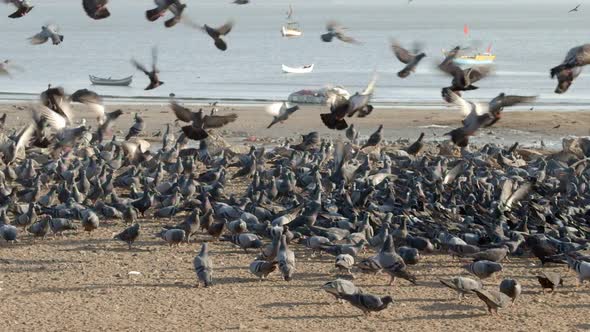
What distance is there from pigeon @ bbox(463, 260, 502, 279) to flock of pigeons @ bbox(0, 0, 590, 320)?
20 mm

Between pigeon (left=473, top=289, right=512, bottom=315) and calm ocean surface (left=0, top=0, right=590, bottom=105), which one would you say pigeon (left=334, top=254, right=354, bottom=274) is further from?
calm ocean surface (left=0, top=0, right=590, bottom=105)

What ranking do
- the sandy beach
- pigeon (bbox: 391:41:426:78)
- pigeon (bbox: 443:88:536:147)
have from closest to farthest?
pigeon (bbox: 443:88:536:147)
pigeon (bbox: 391:41:426:78)
the sandy beach

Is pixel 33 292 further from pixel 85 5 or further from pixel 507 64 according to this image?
pixel 507 64

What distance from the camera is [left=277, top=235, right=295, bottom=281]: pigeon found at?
14227mm

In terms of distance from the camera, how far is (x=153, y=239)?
677 inches

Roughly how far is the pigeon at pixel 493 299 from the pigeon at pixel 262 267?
2.81 metres

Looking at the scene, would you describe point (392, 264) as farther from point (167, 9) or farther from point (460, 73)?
point (167, 9)

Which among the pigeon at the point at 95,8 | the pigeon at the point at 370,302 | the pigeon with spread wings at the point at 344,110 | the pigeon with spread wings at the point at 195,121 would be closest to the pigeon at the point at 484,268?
the pigeon at the point at 370,302

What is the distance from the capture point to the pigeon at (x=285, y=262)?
46.7 feet

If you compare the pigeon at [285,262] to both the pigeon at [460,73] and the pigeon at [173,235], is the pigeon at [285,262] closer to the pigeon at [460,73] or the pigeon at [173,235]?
the pigeon at [173,235]

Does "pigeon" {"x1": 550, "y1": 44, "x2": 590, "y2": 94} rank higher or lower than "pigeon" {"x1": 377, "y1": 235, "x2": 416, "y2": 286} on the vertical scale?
higher

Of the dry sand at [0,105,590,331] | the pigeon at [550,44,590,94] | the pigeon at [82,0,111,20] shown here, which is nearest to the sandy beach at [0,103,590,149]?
the dry sand at [0,105,590,331]

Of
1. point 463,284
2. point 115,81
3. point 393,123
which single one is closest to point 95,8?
point 463,284

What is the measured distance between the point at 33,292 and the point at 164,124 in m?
24.2
